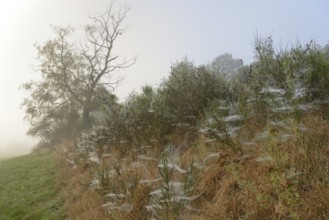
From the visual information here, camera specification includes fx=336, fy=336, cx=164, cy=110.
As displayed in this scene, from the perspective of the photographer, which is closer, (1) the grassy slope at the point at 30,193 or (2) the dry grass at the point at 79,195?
(2) the dry grass at the point at 79,195

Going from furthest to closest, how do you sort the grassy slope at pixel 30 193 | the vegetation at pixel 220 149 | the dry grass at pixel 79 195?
1. the grassy slope at pixel 30 193
2. the dry grass at pixel 79 195
3. the vegetation at pixel 220 149

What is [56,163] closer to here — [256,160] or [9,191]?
[9,191]

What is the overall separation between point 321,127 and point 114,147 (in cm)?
621

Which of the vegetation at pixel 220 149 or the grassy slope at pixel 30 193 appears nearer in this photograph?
the vegetation at pixel 220 149

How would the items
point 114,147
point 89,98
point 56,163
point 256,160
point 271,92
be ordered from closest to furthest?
point 256,160
point 271,92
point 114,147
point 56,163
point 89,98

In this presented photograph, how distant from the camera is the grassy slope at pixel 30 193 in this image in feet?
24.8

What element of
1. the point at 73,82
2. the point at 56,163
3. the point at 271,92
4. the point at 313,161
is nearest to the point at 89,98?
the point at 73,82

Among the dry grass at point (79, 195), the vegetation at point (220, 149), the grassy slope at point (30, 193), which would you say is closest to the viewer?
the vegetation at point (220, 149)

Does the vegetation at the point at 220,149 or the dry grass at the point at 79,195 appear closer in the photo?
the vegetation at the point at 220,149

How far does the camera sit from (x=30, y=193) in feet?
30.2

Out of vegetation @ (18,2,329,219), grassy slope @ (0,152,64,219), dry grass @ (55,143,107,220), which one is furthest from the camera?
grassy slope @ (0,152,64,219)

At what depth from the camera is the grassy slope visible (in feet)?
24.8

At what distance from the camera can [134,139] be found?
8.74 metres

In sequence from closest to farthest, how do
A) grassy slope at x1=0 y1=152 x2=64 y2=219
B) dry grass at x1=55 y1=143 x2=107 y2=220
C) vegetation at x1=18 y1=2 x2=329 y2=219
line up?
vegetation at x1=18 y1=2 x2=329 y2=219, dry grass at x1=55 y1=143 x2=107 y2=220, grassy slope at x1=0 y1=152 x2=64 y2=219
